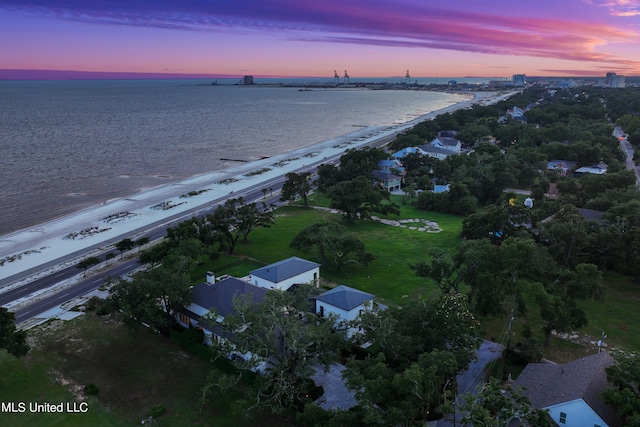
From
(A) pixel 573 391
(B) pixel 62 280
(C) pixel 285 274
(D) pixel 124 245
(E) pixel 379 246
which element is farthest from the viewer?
(E) pixel 379 246

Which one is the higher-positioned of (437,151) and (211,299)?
(437,151)

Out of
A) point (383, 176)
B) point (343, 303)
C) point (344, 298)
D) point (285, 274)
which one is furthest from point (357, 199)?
A: point (343, 303)

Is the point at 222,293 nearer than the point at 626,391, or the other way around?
the point at 626,391

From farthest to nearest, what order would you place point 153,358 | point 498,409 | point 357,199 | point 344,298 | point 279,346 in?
point 357,199 → point 344,298 → point 153,358 → point 279,346 → point 498,409

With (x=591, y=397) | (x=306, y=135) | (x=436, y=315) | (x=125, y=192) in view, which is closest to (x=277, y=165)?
(x=125, y=192)

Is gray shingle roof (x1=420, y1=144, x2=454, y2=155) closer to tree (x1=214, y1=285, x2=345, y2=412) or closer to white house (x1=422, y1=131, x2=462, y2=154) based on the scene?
Answer: white house (x1=422, y1=131, x2=462, y2=154)

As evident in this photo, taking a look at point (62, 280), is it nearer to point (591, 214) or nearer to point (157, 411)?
point (157, 411)

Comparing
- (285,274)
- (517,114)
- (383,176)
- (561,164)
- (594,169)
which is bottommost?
(285,274)

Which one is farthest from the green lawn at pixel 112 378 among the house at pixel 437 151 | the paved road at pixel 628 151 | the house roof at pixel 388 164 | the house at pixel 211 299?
the house at pixel 437 151

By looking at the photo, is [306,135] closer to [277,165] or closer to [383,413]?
[277,165]
